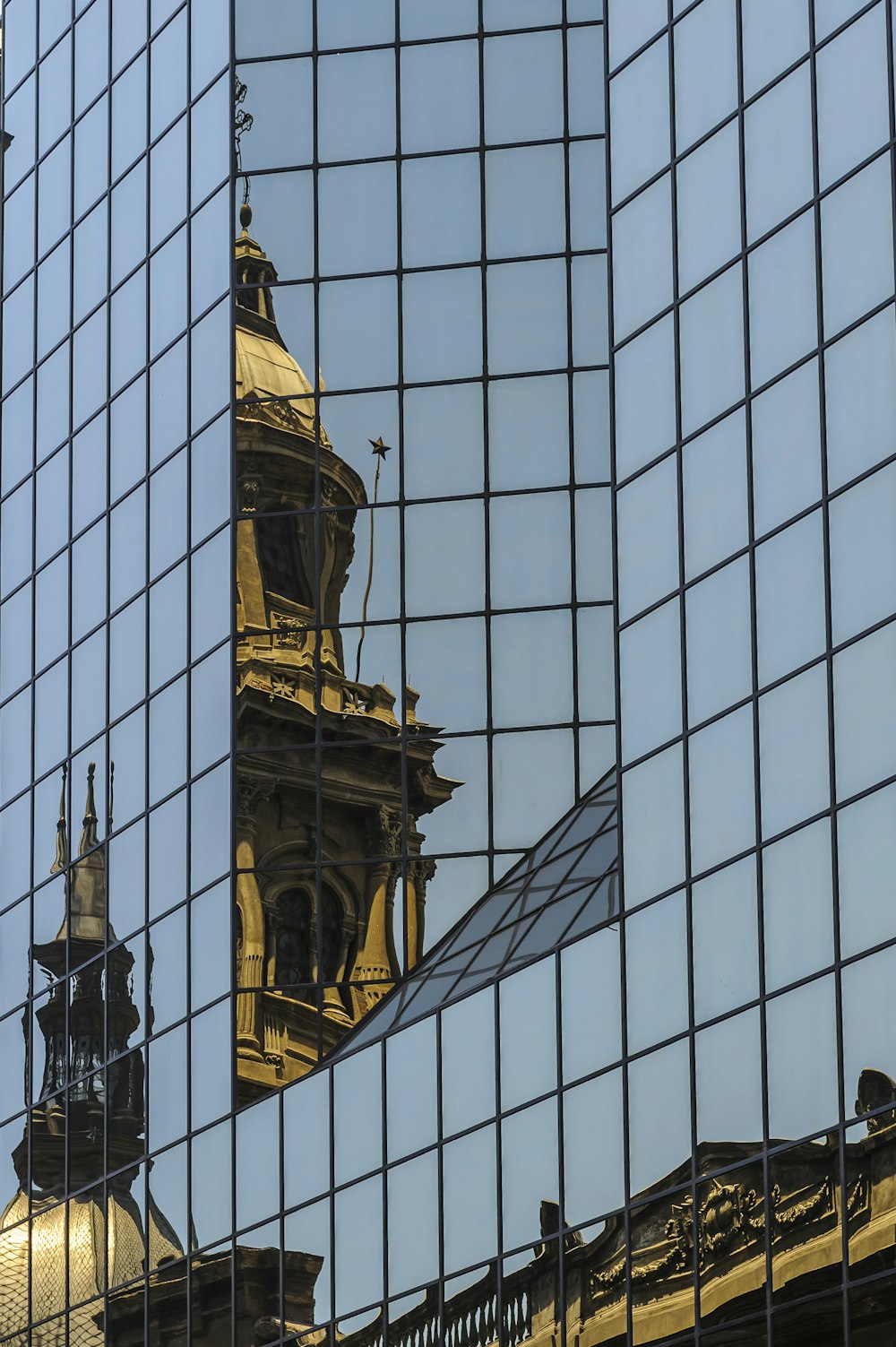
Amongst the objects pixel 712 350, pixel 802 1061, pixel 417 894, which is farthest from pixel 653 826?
pixel 417 894

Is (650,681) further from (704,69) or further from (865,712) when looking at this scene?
(704,69)

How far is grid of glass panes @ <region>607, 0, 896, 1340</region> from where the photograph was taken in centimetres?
4078

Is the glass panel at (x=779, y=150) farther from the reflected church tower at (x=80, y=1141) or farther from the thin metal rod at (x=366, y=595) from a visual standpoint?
the reflected church tower at (x=80, y=1141)

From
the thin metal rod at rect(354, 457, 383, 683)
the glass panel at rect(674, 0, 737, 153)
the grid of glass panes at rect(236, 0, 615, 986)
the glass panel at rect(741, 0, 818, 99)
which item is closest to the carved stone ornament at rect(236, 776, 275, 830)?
the grid of glass panes at rect(236, 0, 615, 986)

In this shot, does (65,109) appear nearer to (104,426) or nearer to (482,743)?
(104,426)

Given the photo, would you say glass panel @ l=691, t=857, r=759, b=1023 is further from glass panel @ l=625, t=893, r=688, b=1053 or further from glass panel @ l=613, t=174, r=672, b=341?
glass panel @ l=613, t=174, r=672, b=341

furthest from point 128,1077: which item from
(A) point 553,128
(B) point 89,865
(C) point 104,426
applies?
(A) point 553,128

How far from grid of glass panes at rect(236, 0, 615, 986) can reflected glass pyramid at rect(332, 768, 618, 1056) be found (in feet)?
2.07

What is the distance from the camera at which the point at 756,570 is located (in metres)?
43.6

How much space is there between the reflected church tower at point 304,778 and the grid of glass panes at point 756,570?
9.97 m

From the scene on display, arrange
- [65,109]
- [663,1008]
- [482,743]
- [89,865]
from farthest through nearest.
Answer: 1. [65,109]
2. [89,865]
3. [482,743]
4. [663,1008]

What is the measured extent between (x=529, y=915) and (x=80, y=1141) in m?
12.1

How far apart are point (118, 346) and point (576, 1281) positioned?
24.2m

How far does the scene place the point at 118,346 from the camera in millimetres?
61625
